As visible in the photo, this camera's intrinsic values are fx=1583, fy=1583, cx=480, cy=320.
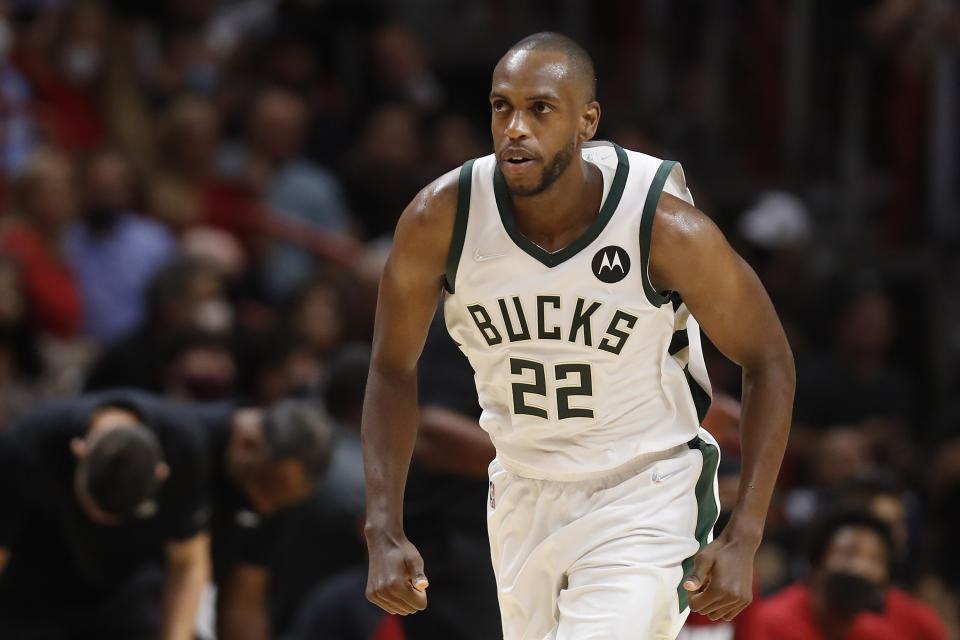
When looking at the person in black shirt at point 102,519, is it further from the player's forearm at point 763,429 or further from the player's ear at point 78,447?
the player's forearm at point 763,429

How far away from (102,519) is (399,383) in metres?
1.92

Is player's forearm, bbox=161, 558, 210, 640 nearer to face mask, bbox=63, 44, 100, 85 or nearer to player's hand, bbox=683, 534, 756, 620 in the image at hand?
player's hand, bbox=683, 534, 756, 620

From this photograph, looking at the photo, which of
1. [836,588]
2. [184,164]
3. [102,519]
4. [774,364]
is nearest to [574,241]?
[774,364]

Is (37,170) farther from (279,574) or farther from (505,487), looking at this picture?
(505,487)

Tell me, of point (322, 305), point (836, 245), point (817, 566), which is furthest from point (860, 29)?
point (817, 566)

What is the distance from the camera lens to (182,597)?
5.78m

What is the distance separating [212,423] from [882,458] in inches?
169

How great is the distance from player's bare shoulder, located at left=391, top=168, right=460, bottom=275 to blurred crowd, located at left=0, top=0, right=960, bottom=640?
286 centimetres

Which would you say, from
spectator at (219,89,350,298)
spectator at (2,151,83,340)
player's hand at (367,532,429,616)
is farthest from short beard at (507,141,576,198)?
spectator at (219,89,350,298)

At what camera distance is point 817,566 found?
6.39 metres

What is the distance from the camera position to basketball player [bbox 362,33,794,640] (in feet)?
12.7

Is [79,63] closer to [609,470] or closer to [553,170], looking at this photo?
[553,170]

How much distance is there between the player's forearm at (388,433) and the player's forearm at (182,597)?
6.30 feet

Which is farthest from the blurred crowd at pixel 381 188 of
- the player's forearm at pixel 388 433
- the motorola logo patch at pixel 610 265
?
the motorola logo patch at pixel 610 265
